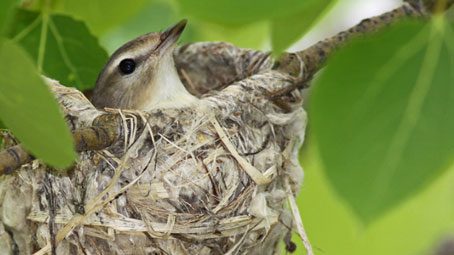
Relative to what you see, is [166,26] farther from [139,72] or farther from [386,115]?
[386,115]

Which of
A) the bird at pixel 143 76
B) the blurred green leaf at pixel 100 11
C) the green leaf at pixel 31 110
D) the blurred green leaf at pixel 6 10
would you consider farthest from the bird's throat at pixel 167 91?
the green leaf at pixel 31 110

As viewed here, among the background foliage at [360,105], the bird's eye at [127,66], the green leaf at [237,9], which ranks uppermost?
the green leaf at [237,9]

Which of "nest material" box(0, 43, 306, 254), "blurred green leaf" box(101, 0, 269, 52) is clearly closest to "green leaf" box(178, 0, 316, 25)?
"nest material" box(0, 43, 306, 254)

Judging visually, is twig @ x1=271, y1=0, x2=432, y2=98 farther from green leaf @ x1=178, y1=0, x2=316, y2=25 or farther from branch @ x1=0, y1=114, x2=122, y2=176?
green leaf @ x1=178, y1=0, x2=316, y2=25

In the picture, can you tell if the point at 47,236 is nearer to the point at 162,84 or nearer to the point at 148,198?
the point at 148,198

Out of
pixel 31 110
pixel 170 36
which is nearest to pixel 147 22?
pixel 170 36

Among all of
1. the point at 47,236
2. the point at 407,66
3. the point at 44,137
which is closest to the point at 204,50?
the point at 47,236

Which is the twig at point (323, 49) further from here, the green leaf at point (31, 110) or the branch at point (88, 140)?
the green leaf at point (31, 110)
